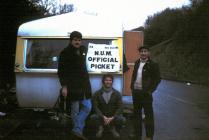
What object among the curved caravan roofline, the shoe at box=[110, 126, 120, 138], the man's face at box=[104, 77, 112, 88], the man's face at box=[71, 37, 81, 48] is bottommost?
the shoe at box=[110, 126, 120, 138]

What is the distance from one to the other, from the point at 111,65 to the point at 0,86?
524 cm

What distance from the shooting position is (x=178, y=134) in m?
8.86

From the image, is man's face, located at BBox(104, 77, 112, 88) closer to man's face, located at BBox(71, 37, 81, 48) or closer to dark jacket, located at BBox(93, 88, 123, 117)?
dark jacket, located at BBox(93, 88, 123, 117)

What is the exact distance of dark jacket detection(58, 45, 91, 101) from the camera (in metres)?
7.22

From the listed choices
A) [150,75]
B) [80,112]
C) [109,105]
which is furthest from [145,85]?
[80,112]

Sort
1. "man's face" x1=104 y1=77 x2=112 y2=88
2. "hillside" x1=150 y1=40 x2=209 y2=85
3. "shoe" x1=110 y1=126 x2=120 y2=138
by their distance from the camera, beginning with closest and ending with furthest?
1. "shoe" x1=110 y1=126 x2=120 y2=138
2. "man's face" x1=104 y1=77 x2=112 y2=88
3. "hillside" x1=150 y1=40 x2=209 y2=85

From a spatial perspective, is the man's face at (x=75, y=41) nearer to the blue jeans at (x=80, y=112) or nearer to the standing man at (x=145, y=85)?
the blue jeans at (x=80, y=112)

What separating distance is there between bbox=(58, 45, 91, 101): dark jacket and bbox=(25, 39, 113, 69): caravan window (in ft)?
4.89

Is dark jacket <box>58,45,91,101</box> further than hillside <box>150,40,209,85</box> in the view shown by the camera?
No

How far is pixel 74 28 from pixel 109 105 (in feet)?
5.96

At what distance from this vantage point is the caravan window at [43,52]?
28.8ft

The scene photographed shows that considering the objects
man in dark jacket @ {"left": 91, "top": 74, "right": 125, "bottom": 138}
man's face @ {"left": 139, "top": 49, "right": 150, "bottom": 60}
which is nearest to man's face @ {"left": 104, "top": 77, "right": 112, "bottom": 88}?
man in dark jacket @ {"left": 91, "top": 74, "right": 125, "bottom": 138}

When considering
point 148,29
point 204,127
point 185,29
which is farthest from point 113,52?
point 148,29

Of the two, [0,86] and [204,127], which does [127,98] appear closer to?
[204,127]
